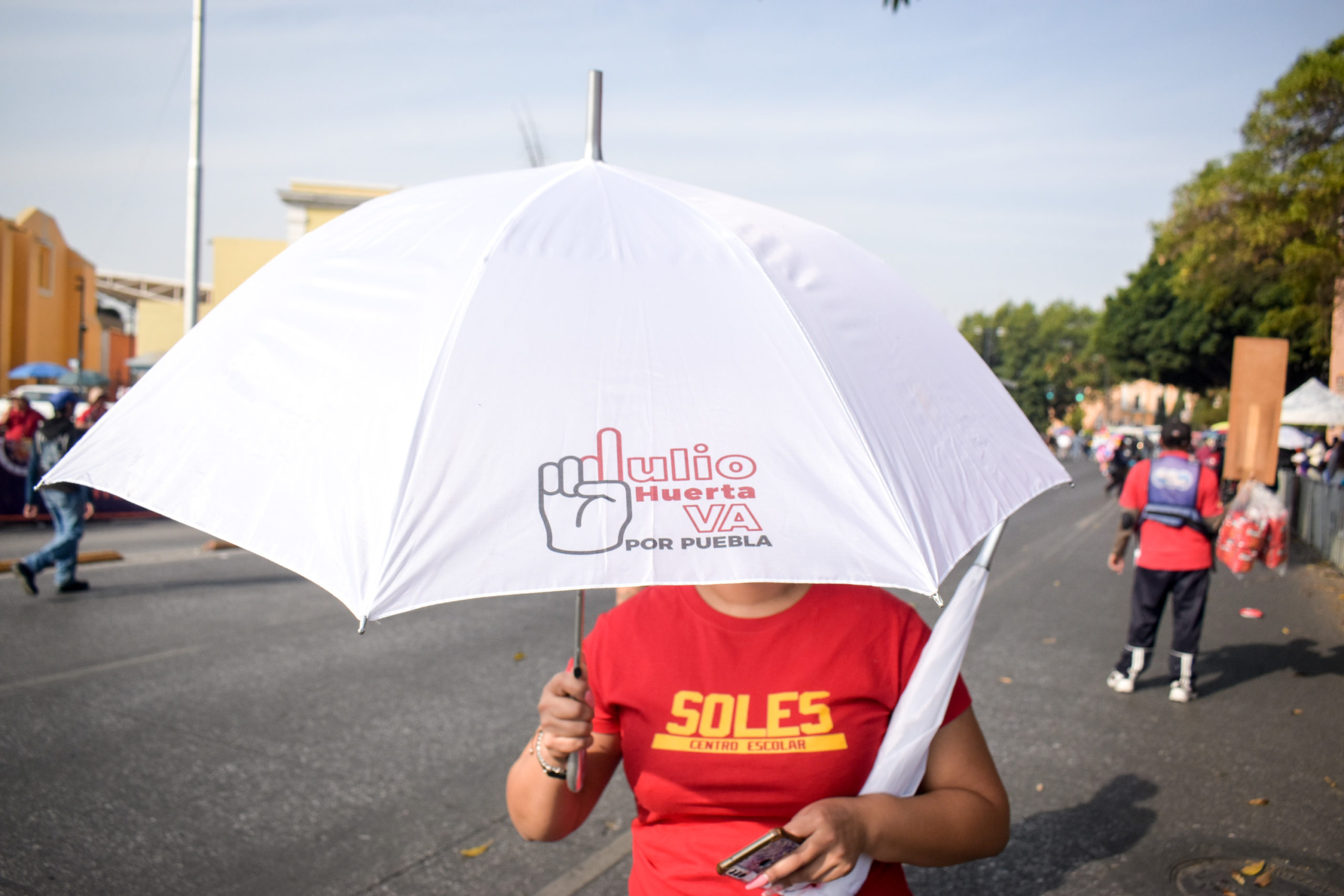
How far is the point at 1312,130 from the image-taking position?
52.9 feet

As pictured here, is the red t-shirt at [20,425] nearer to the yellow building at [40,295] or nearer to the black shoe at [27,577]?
the black shoe at [27,577]

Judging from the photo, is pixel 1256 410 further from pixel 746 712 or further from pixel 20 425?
pixel 20 425

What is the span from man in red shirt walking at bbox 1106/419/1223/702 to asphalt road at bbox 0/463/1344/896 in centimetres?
24

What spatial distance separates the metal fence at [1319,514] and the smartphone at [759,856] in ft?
45.4

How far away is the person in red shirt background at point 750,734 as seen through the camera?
70.2 inches

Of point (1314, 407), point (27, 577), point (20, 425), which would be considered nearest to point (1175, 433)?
point (27, 577)

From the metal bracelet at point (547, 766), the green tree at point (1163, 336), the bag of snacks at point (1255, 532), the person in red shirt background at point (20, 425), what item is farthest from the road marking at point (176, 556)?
the green tree at point (1163, 336)

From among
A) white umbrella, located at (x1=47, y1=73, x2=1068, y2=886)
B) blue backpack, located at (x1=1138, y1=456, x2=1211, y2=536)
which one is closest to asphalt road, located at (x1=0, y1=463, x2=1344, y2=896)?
blue backpack, located at (x1=1138, y1=456, x2=1211, y2=536)

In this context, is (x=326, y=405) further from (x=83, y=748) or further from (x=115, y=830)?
(x=83, y=748)

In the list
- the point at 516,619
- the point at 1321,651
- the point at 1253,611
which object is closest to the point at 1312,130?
the point at 1253,611

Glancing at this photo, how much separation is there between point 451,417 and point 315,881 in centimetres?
302

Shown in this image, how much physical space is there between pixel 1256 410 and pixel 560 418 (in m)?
9.62

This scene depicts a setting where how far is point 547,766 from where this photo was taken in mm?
1798

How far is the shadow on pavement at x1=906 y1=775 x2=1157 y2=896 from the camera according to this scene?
13.0 feet
